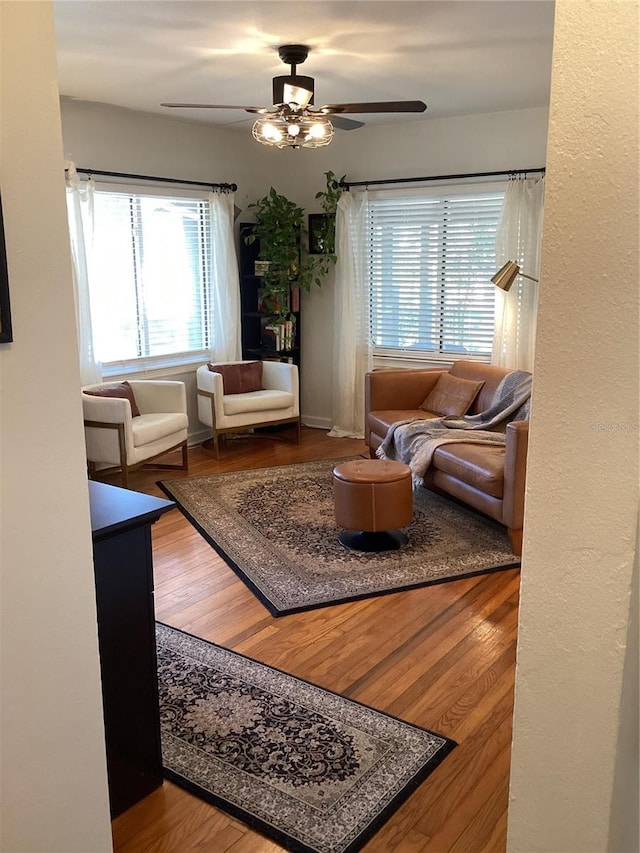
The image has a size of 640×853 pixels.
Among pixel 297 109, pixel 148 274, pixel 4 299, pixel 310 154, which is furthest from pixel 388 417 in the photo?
pixel 4 299

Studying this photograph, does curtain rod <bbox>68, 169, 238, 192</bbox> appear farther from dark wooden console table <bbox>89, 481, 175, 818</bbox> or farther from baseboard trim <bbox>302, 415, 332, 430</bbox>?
dark wooden console table <bbox>89, 481, 175, 818</bbox>

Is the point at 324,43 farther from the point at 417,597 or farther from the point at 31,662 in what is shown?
the point at 31,662

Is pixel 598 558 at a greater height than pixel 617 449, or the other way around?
pixel 617 449

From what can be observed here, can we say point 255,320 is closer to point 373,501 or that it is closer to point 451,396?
point 451,396

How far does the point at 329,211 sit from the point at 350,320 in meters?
0.97

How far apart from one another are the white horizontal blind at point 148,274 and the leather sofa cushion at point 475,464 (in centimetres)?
277

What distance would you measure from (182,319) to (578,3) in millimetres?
5587

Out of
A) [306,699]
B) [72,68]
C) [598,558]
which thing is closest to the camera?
[598,558]

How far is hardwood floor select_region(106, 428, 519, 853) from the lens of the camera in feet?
6.82

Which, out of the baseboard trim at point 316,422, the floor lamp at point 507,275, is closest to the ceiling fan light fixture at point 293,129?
the floor lamp at point 507,275

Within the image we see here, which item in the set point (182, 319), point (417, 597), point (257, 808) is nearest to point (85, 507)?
point (257, 808)

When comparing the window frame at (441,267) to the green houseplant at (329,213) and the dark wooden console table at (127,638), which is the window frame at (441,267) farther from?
the dark wooden console table at (127,638)

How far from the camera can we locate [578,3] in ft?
3.29

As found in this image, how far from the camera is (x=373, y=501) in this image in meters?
3.91
